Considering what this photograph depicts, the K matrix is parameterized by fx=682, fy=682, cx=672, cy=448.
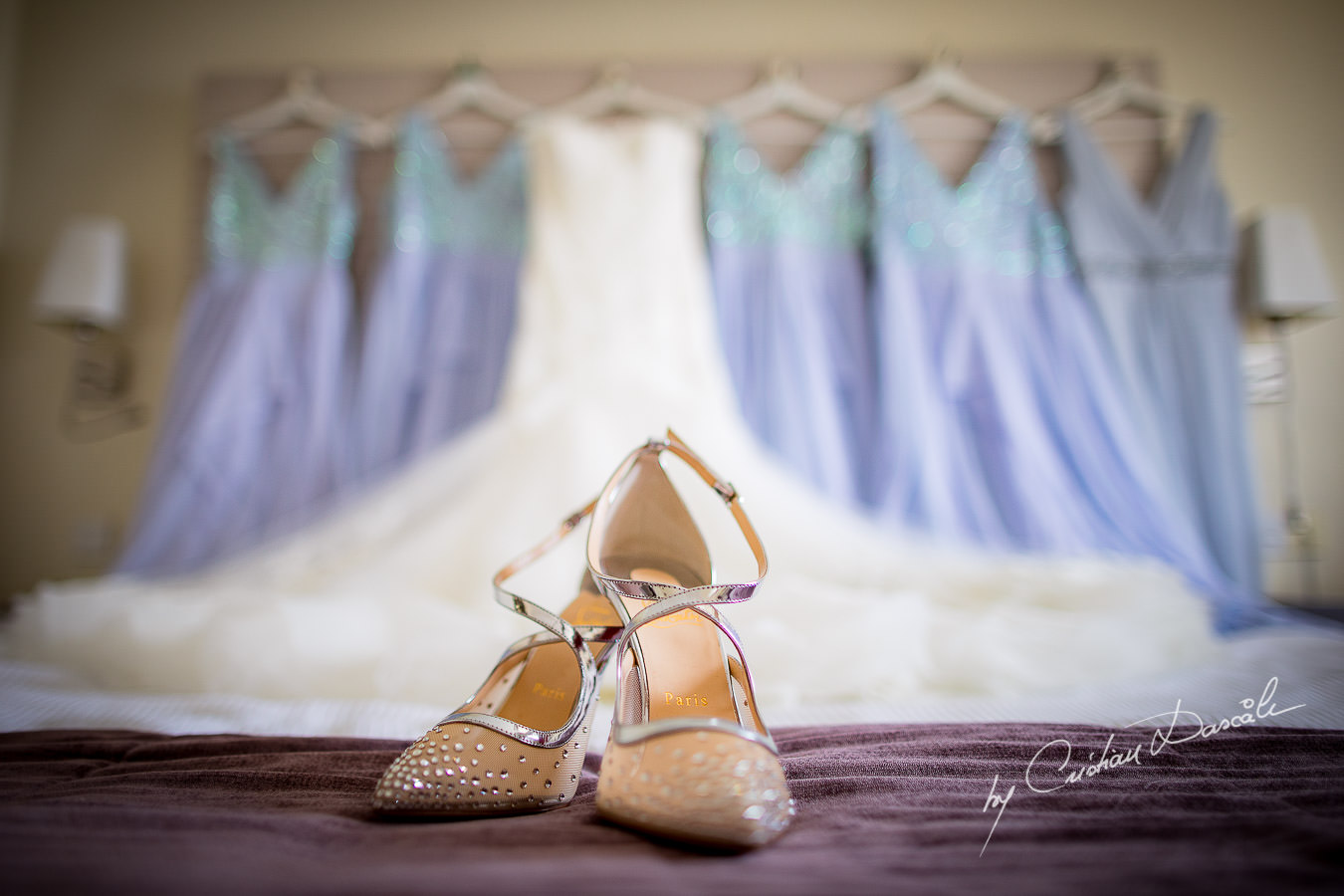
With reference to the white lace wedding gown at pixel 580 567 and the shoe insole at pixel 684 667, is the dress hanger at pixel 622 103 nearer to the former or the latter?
the white lace wedding gown at pixel 580 567

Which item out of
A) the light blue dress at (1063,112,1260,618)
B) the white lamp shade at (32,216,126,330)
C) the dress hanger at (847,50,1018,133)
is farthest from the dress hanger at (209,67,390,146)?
the light blue dress at (1063,112,1260,618)

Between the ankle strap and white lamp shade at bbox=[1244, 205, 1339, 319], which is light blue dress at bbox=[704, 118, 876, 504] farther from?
the ankle strap

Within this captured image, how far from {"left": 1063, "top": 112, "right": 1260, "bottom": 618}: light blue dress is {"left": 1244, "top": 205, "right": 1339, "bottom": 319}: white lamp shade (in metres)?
0.07

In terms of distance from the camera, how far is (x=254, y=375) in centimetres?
183

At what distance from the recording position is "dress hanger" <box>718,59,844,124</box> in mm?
1998

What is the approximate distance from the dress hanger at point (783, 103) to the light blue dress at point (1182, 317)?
0.68 m

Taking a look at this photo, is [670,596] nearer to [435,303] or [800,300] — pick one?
[800,300]

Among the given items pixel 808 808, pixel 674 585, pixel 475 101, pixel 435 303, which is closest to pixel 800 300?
pixel 435 303

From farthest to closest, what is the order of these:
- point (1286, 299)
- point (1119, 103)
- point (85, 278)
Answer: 1. point (1119, 103)
2. point (85, 278)
3. point (1286, 299)

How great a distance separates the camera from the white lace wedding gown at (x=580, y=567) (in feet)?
2.86

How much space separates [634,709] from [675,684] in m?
0.04

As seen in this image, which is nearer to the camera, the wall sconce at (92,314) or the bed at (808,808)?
the bed at (808,808)

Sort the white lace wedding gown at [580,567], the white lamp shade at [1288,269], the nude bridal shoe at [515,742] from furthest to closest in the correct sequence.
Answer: the white lamp shade at [1288,269] < the white lace wedding gown at [580,567] < the nude bridal shoe at [515,742]

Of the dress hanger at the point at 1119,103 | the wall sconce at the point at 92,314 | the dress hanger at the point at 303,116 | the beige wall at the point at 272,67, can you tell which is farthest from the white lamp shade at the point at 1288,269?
the wall sconce at the point at 92,314
